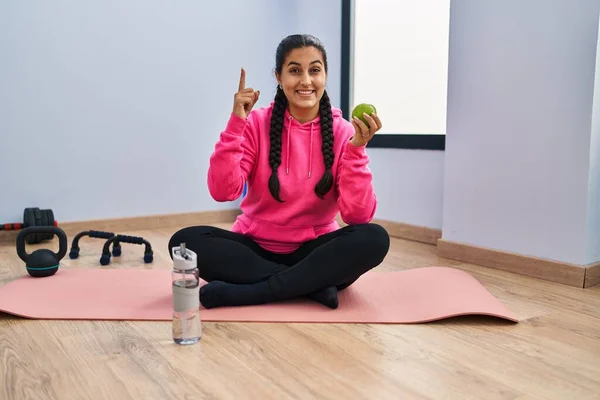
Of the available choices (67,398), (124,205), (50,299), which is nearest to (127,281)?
(50,299)

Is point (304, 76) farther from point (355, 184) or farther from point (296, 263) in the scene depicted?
point (296, 263)

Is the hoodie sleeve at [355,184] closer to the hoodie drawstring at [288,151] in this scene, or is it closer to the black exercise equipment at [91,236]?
the hoodie drawstring at [288,151]

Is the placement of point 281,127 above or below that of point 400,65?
below

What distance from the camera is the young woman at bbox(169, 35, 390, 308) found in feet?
4.83

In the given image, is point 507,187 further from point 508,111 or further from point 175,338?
point 175,338

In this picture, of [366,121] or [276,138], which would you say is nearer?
[366,121]

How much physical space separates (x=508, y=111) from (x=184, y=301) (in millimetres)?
1314

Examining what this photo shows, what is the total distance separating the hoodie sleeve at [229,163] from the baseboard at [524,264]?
97 cm

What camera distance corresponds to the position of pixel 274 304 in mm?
1512

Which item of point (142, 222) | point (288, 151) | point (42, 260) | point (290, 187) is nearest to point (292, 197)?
point (290, 187)

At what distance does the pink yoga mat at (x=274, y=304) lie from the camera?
1413 mm

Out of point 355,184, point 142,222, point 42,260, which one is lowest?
point 142,222

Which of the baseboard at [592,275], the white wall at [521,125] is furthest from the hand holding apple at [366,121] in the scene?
the baseboard at [592,275]

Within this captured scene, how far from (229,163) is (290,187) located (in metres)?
0.19
